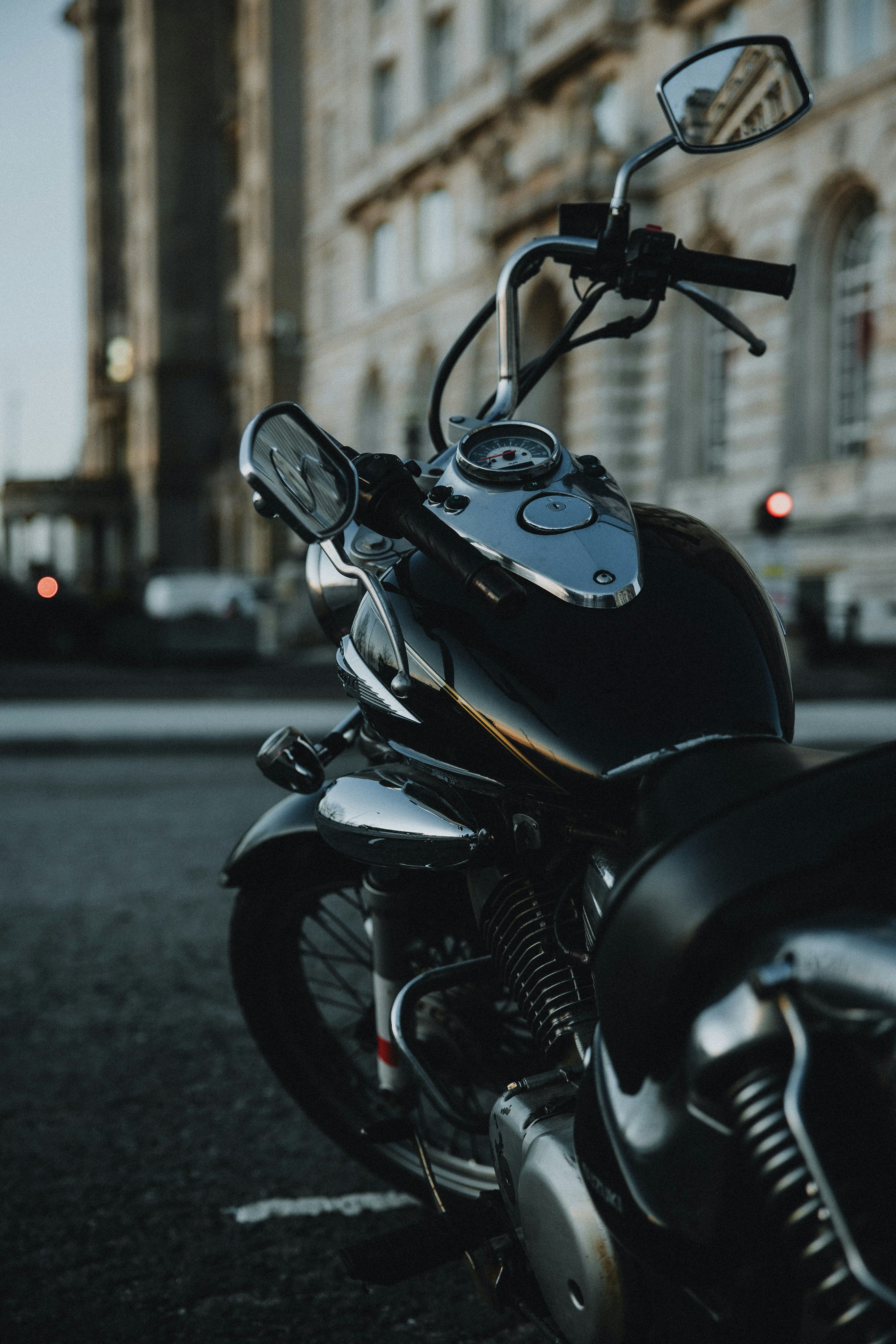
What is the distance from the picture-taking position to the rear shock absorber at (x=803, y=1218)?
0.97 metres

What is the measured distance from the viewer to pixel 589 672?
143 cm

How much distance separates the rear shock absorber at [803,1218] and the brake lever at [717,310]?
1.36 metres

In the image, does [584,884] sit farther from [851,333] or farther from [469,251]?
[469,251]

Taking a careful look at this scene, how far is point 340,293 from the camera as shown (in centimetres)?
3881

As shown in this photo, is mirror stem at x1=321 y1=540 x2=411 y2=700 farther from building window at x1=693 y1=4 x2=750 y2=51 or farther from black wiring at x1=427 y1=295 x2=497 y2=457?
building window at x1=693 y1=4 x2=750 y2=51

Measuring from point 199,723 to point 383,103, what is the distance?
31535mm

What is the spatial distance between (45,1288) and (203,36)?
62217 millimetres

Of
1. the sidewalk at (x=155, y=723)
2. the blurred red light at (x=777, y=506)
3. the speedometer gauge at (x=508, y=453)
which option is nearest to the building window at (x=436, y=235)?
the sidewalk at (x=155, y=723)

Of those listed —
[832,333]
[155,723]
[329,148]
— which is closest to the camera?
[155,723]

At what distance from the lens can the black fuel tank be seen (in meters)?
1.40

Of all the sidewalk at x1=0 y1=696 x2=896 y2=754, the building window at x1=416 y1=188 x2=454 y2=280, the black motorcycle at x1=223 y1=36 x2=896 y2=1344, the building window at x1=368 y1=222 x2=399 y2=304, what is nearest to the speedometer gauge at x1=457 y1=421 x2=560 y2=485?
the black motorcycle at x1=223 y1=36 x2=896 y2=1344

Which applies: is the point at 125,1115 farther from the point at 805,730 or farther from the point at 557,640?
the point at 805,730

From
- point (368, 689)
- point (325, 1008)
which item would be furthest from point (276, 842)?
point (368, 689)

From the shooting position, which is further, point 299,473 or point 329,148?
point 329,148
